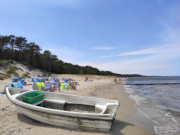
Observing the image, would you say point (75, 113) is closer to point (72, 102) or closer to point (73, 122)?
point (73, 122)

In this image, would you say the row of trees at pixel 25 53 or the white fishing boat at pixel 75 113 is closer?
the white fishing boat at pixel 75 113

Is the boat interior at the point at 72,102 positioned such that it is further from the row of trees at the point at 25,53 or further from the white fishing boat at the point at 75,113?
the row of trees at the point at 25,53

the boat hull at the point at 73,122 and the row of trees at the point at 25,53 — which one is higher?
the row of trees at the point at 25,53

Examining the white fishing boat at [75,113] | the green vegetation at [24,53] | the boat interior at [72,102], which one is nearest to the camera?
the white fishing boat at [75,113]

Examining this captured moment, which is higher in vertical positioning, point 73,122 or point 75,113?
point 75,113

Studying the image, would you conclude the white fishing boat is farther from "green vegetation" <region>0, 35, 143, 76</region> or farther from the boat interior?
"green vegetation" <region>0, 35, 143, 76</region>

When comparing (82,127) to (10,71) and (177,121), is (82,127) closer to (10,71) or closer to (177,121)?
(177,121)

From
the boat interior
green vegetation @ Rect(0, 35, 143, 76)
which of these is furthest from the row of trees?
the boat interior

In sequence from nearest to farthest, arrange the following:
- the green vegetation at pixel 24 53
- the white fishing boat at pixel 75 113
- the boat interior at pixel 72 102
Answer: the white fishing boat at pixel 75 113 < the boat interior at pixel 72 102 < the green vegetation at pixel 24 53

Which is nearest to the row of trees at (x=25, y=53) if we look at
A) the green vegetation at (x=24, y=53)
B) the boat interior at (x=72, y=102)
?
the green vegetation at (x=24, y=53)

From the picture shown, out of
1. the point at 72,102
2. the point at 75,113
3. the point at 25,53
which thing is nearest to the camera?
the point at 75,113

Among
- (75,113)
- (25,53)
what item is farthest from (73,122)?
(25,53)

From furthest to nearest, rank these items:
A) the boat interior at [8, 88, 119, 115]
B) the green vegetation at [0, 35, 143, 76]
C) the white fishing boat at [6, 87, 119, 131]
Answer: the green vegetation at [0, 35, 143, 76], the boat interior at [8, 88, 119, 115], the white fishing boat at [6, 87, 119, 131]

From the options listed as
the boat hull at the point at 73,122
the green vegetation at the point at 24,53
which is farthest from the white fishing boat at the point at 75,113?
the green vegetation at the point at 24,53
